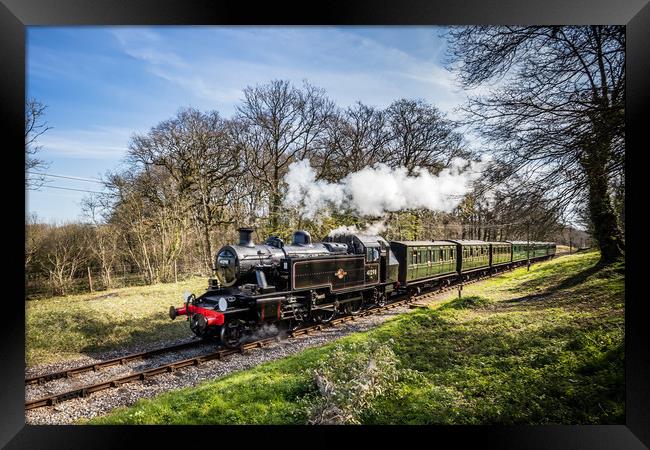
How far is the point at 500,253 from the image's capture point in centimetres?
1171

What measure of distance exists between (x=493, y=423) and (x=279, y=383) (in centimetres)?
230

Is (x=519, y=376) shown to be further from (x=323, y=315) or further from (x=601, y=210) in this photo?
(x=323, y=315)

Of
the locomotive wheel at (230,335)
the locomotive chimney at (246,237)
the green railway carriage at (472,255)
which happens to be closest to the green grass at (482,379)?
the locomotive wheel at (230,335)

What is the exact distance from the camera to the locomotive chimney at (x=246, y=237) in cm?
580

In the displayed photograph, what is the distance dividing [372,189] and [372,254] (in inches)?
55.8

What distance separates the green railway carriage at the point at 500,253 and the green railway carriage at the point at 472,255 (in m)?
0.19

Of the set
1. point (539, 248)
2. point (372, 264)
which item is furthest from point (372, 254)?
point (539, 248)

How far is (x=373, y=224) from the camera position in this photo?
27.8 feet

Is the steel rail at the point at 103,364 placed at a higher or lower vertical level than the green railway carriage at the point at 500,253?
lower

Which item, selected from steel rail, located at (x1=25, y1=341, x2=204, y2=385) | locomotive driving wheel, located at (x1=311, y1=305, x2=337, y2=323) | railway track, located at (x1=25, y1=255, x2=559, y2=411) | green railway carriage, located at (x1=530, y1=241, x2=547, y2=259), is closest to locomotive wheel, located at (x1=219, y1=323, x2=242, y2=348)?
railway track, located at (x1=25, y1=255, x2=559, y2=411)

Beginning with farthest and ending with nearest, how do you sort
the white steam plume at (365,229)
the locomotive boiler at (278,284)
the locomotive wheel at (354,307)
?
the white steam plume at (365,229) → the locomotive wheel at (354,307) → the locomotive boiler at (278,284)

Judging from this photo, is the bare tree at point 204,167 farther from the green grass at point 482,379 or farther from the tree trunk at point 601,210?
the tree trunk at point 601,210
